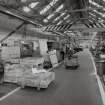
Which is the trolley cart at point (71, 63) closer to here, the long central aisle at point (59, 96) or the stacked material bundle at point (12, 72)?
the long central aisle at point (59, 96)

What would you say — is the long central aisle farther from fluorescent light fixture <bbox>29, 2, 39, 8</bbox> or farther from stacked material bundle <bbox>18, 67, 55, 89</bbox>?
fluorescent light fixture <bbox>29, 2, 39, 8</bbox>

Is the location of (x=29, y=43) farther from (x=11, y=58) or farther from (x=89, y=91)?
(x=89, y=91)

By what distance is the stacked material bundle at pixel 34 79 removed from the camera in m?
3.57

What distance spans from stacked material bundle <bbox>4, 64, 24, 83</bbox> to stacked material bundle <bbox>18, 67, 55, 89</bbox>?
284mm

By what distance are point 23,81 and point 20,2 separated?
3.25 meters

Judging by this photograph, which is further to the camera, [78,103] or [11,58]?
[11,58]

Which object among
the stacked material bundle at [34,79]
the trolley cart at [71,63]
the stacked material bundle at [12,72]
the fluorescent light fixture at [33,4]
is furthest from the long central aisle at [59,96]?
the fluorescent light fixture at [33,4]

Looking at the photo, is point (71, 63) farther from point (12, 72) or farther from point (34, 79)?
point (12, 72)

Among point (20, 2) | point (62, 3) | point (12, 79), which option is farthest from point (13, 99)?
point (62, 3)

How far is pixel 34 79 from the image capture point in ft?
12.1

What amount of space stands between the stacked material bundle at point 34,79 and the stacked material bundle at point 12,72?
284 millimetres

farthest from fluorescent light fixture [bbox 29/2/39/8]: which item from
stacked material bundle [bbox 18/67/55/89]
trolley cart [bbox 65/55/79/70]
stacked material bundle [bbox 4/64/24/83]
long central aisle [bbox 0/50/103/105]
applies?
long central aisle [bbox 0/50/103/105]

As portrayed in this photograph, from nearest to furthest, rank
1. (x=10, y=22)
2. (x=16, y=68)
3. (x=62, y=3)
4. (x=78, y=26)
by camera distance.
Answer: (x=16, y=68) → (x=10, y=22) → (x=62, y=3) → (x=78, y=26)

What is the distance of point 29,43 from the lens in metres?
4.98
